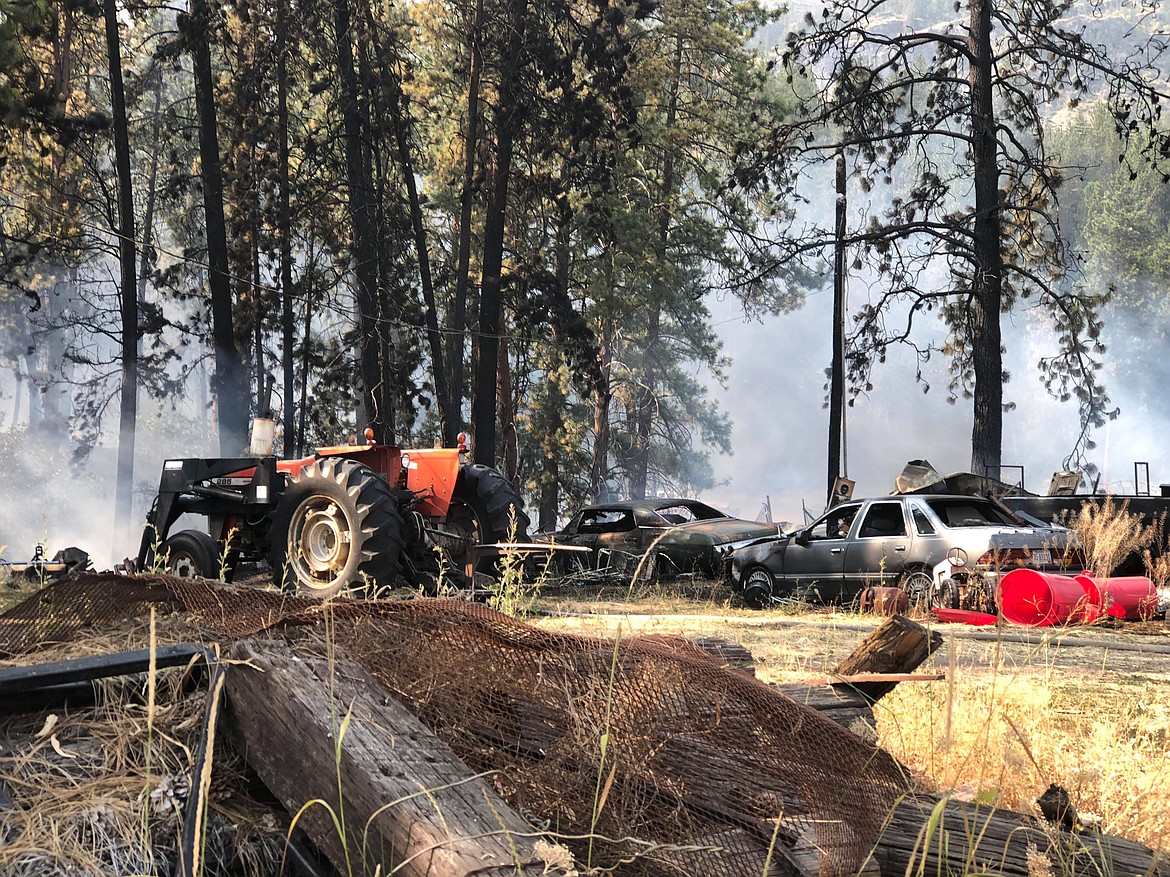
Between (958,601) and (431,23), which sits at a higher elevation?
(431,23)

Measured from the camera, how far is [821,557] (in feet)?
50.1

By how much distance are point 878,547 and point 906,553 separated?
1.34 feet

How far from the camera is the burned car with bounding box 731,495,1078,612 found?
518 inches

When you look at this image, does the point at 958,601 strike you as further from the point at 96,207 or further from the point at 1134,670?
the point at 96,207

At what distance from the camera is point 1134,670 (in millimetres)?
8633

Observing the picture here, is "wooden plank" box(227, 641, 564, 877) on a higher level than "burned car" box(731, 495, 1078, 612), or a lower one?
higher

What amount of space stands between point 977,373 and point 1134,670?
47.1 ft

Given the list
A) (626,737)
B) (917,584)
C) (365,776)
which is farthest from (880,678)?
(917,584)

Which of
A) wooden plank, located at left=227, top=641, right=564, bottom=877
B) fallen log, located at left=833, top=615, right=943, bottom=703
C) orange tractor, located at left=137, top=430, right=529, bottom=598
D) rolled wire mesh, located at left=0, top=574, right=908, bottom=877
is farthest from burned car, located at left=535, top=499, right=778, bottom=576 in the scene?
wooden plank, located at left=227, top=641, right=564, bottom=877

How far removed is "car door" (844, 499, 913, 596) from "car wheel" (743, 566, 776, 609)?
1.16 m

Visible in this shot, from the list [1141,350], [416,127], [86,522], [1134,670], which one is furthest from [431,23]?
[1141,350]

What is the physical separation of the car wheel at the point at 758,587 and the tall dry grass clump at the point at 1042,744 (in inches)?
331

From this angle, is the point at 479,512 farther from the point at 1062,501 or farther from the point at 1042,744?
the point at 1042,744

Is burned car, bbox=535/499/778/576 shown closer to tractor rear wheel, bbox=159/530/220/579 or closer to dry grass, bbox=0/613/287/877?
tractor rear wheel, bbox=159/530/220/579
